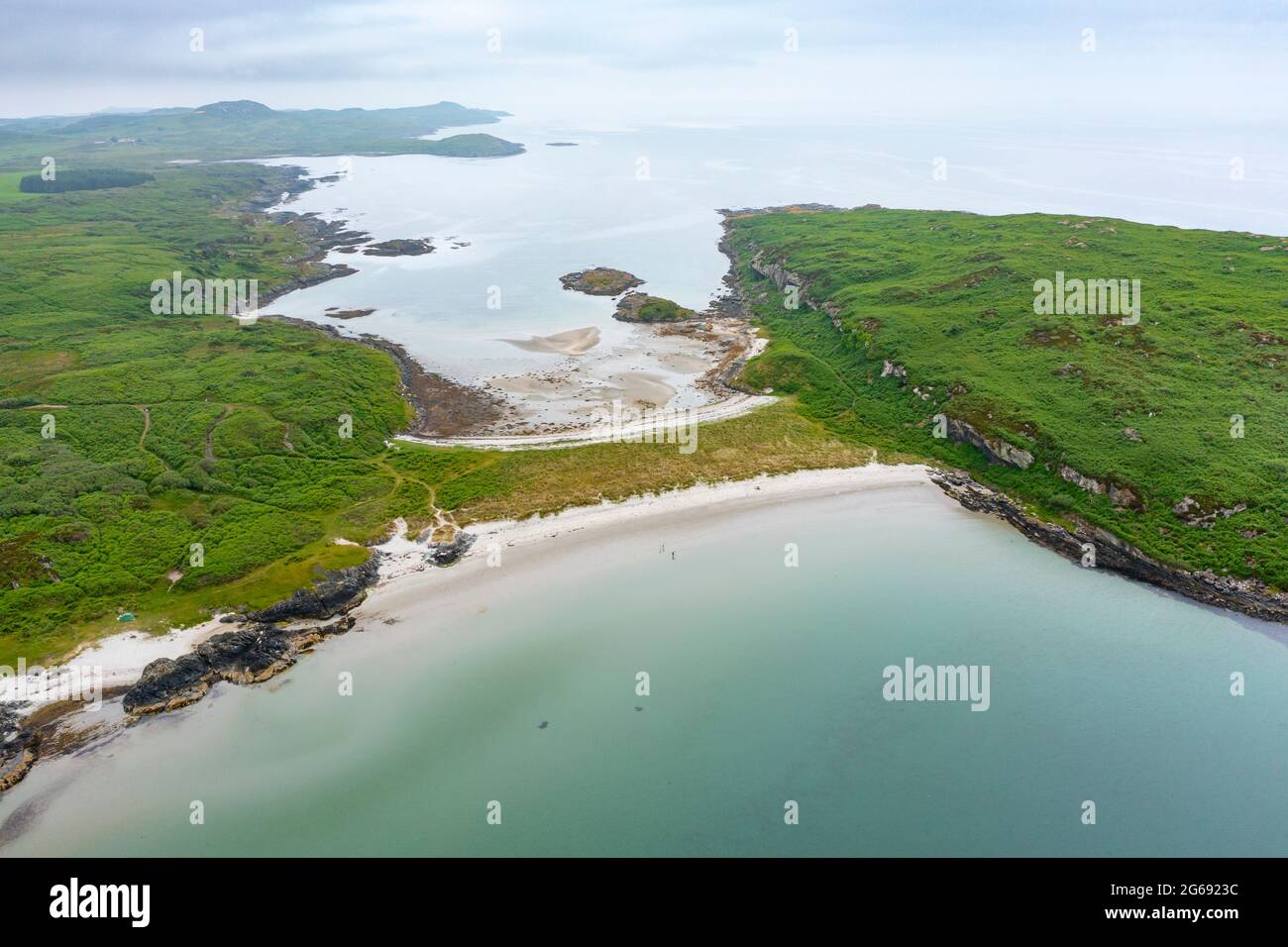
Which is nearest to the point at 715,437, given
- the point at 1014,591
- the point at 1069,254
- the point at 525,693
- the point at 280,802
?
the point at 1014,591

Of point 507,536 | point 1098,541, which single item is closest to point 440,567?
point 507,536

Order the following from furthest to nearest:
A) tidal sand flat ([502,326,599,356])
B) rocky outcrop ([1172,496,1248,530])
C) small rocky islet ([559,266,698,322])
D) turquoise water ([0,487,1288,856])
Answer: small rocky islet ([559,266,698,322])
tidal sand flat ([502,326,599,356])
rocky outcrop ([1172,496,1248,530])
turquoise water ([0,487,1288,856])

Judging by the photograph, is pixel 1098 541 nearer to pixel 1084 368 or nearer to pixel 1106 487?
pixel 1106 487

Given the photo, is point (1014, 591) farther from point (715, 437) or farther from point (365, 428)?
point (365, 428)

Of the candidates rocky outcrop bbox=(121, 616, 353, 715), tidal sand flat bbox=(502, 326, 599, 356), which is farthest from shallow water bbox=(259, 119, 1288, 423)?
rocky outcrop bbox=(121, 616, 353, 715)

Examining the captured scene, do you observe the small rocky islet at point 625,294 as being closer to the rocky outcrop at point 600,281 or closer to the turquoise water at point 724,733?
the rocky outcrop at point 600,281

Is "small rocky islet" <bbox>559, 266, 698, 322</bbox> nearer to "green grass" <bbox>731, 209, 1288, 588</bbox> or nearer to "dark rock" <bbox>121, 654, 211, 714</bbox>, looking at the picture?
"green grass" <bbox>731, 209, 1288, 588</bbox>

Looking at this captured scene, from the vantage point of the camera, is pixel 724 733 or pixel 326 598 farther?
pixel 326 598
